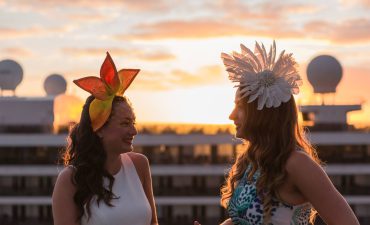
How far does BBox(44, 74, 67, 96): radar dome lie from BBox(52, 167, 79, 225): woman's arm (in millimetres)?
46627

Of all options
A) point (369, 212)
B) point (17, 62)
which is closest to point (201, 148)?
point (369, 212)

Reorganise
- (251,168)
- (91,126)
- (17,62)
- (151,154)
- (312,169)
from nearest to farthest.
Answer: (312,169) < (251,168) < (91,126) < (151,154) < (17,62)

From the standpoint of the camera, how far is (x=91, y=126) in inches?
267

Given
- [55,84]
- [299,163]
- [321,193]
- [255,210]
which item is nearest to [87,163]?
[255,210]

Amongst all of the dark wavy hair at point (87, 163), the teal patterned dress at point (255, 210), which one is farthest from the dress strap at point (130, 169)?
the teal patterned dress at point (255, 210)

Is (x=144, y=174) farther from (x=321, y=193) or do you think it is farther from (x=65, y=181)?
(x=321, y=193)

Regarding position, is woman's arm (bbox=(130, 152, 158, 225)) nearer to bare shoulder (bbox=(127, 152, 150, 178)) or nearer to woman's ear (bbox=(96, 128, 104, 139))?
bare shoulder (bbox=(127, 152, 150, 178))

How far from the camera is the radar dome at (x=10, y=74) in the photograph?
50438 mm

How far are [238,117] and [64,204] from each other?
1586mm

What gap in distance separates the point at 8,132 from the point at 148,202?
40414 millimetres

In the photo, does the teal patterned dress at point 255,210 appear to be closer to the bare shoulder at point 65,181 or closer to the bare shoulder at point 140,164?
the bare shoulder at point 140,164

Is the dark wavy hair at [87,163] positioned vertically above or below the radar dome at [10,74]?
below

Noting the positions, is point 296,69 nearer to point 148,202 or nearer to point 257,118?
point 257,118

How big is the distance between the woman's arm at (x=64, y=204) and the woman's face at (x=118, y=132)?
471mm
